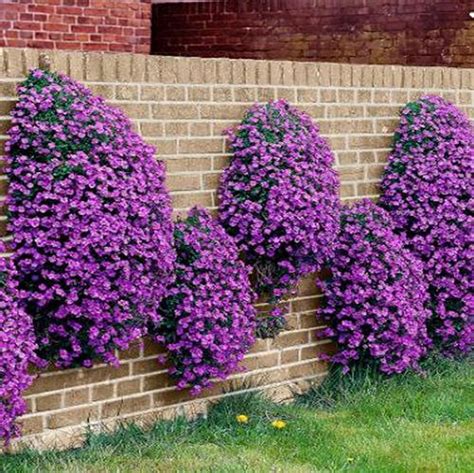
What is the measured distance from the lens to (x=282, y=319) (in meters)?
6.79

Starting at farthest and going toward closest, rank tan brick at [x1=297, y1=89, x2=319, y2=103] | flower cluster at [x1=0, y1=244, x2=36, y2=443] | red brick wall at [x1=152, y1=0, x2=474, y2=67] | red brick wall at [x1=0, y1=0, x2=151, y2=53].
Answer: red brick wall at [x1=152, y1=0, x2=474, y2=67] → red brick wall at [x1=0, y1=0, x2=151, y2=53] → tan brick at [x1=297, y1=89, x2=319, y2=103] → flower cluster at [x1=0, y1=244, x2=36, y2=443]

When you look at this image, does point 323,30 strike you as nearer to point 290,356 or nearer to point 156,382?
point 290,356

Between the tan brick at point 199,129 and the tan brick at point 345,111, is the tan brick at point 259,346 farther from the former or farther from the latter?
the tan brick at point 345,111

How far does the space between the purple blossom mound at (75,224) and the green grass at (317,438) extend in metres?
0.48

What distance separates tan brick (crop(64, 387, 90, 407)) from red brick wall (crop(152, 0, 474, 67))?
621cm

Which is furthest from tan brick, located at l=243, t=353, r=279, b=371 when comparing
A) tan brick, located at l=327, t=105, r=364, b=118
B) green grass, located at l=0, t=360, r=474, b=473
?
tan brick, located at l=327, t=105, r=364, b=118

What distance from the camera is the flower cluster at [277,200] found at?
6.43 meters

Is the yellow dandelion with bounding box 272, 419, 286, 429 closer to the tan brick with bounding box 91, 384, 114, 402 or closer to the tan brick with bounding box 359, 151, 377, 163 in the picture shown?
the tan brick with bounding box 91, 384, 114, 402

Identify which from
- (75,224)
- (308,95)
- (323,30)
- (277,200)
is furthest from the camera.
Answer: (323,30)

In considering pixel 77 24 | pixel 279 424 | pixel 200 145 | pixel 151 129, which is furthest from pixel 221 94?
pixel 77 24

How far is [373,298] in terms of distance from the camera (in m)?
6.94

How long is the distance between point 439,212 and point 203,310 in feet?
7.00

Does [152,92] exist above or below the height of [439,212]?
above

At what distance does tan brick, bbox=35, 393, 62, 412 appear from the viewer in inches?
221
